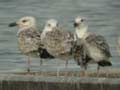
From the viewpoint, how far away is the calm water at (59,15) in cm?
2316

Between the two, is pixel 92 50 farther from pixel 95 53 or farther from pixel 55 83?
pixel 55 83

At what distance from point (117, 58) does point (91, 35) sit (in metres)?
7.65

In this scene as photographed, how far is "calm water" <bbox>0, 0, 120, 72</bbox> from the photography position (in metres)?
23.2

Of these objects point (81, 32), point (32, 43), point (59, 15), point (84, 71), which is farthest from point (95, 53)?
point (59, 15)

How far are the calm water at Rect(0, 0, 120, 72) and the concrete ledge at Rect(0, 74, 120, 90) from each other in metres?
7.81

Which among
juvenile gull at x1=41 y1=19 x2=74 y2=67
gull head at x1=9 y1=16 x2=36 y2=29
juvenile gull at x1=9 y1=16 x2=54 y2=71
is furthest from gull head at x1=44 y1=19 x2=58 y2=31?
gull head at x1=9 y1=16 x2=36 y2=29

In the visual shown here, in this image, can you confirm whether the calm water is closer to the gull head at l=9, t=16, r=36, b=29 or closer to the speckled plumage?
the gull head at l=9, t=16, r=36, b=29

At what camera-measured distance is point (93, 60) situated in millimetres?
13469

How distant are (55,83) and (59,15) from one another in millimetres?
22499

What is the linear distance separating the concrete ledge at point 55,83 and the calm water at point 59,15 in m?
7.81

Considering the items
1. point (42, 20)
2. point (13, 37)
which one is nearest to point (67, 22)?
point (42, 20)

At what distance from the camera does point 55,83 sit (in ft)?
38.2

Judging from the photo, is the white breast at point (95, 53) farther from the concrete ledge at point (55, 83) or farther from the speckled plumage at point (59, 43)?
the concrete ledge at point (55, 83)

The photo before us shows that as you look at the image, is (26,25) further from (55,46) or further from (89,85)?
(89,85)
